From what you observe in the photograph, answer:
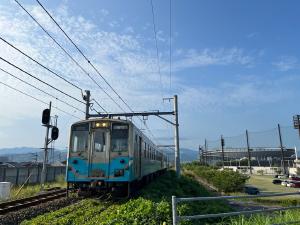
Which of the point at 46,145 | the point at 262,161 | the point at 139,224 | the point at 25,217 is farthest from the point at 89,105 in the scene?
the point at 262,161

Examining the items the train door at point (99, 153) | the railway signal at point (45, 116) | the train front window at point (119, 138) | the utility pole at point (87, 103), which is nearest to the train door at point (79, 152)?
the train door at point (99, 153)

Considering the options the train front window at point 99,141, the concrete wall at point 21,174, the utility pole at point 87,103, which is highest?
the utility pole at point 87,103

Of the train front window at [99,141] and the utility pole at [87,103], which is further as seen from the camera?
the utility pole at [87,103]

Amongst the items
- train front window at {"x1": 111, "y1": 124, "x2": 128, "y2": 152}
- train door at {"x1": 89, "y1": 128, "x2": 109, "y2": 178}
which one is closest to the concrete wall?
train door at {"x1": 89, "y1": 128, "x2": 109, "y2": 178}

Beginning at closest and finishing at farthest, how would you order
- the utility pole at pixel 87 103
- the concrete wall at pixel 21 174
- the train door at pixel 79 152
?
the train door at pixel 79 152 → the utility pole at pixel 87 103 → the concrete wall at pixel 21 174

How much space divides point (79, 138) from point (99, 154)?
47.2 inches

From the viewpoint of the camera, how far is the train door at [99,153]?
13391mm

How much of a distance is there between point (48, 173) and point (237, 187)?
66.7 feet

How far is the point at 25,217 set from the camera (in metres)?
10.6

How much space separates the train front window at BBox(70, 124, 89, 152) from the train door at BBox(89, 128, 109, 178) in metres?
0.30

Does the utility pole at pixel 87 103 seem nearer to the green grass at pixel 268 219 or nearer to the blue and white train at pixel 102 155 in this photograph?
the blue and white train at pixel 102 155

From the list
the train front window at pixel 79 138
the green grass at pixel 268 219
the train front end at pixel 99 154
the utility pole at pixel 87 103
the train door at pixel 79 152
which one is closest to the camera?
the green grass at pixel 268 219

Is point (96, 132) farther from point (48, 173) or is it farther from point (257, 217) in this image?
point (48, 173)

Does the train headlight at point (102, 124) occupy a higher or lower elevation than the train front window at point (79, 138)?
higher
